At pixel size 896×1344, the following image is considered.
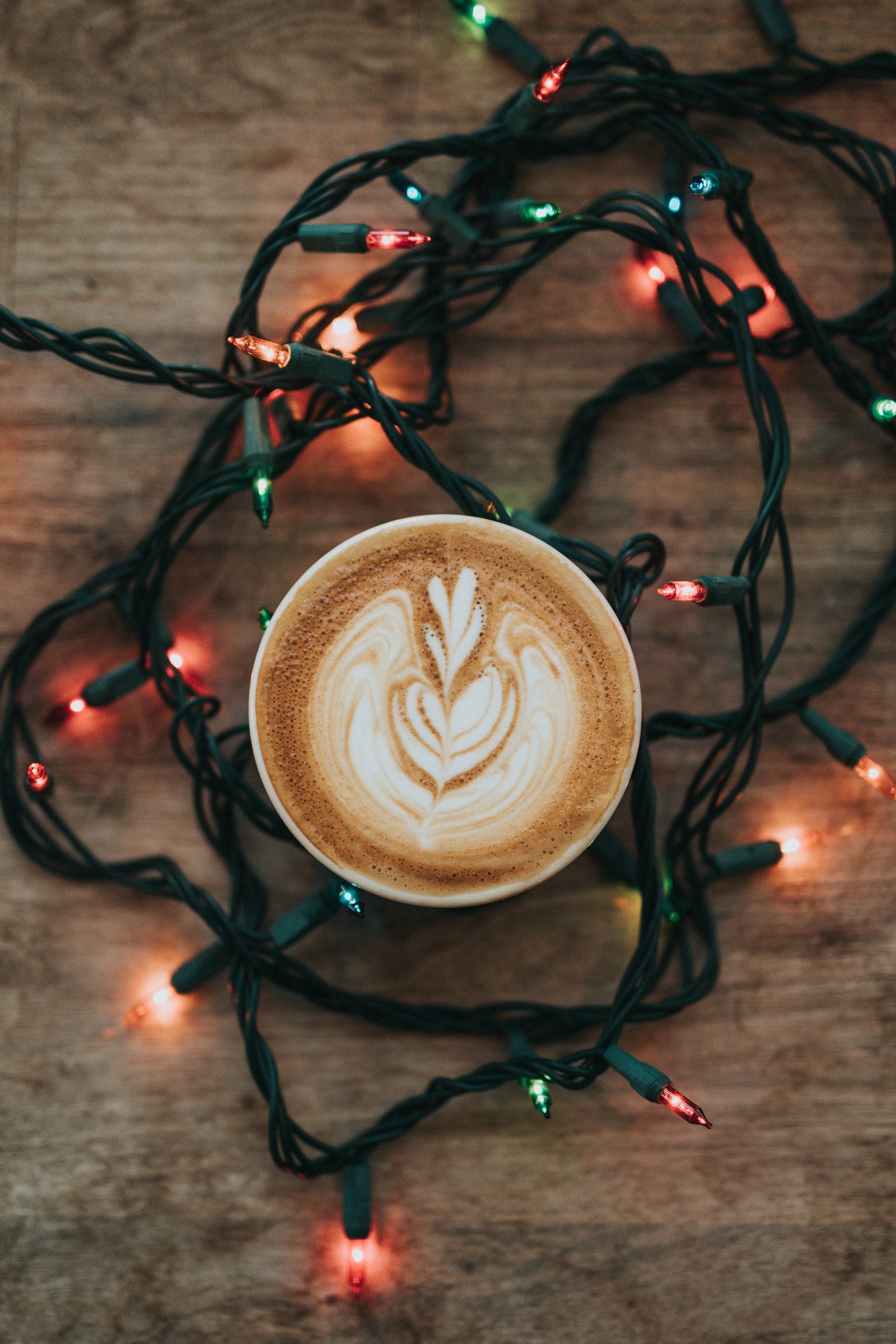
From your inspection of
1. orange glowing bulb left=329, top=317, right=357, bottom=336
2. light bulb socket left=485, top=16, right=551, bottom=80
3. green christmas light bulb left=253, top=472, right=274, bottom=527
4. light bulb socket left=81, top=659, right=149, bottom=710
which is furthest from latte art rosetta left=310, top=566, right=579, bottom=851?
light bulb socket left=485, top=16, right=551, bottom=80

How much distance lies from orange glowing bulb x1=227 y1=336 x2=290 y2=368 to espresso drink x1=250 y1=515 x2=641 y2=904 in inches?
5.6

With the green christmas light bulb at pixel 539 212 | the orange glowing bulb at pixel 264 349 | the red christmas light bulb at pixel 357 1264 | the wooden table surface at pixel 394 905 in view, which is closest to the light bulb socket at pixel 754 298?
the wooden table surface at pixel 394 905

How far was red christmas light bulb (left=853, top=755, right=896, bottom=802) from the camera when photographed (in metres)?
0.81

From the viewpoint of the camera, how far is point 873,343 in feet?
2.84

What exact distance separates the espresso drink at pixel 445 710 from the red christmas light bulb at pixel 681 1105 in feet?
0.64

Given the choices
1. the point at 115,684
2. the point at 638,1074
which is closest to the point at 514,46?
the point at 115,684

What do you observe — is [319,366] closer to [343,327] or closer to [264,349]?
[264,349]

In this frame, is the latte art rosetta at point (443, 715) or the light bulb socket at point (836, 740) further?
the light bulb socket at point (836, 740)

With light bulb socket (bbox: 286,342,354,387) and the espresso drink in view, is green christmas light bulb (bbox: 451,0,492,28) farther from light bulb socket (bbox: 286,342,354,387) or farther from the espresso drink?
the espresso drink

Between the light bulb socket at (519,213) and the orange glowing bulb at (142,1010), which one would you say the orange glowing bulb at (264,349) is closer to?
the light bulb socket at (519,213)

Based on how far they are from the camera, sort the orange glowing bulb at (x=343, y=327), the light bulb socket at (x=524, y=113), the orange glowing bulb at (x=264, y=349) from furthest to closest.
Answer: the orange glowing bulb at (x=343, y=327) < the light bulb socket at (x=524, y=113) < the orange glowing bulb at (x=264, y=349)

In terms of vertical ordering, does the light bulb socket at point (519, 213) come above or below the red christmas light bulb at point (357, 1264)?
above

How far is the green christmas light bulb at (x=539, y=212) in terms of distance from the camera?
2.47 ft

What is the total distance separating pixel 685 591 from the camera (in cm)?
72
